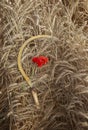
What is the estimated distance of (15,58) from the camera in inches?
110

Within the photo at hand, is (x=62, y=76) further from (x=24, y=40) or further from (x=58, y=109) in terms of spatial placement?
(x=24, y=40)

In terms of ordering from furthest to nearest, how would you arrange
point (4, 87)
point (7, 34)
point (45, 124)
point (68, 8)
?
1. point (68, 8)
2. point (7, 34)
3. point (4, 87)
4. point (45, 124)

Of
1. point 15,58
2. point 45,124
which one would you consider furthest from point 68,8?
point 45,124

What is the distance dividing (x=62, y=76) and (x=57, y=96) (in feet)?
0.49

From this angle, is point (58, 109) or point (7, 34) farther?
point (7, 34)

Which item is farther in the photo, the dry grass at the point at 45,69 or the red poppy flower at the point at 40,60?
the red poppy flower at the point at 40,60

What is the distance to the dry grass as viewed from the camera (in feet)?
8.22

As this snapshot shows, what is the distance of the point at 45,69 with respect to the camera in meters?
2.72

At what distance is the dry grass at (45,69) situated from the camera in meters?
2.51

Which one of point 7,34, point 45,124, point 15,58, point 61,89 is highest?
point 7,34

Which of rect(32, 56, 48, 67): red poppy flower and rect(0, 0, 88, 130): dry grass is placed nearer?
rect(0, 0, 88, 130): dry grass

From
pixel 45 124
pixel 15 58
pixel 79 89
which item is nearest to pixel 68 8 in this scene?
pixel 15 58

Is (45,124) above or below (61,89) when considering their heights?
below

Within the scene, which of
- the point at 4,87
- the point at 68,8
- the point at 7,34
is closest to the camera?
the point at 4,87
